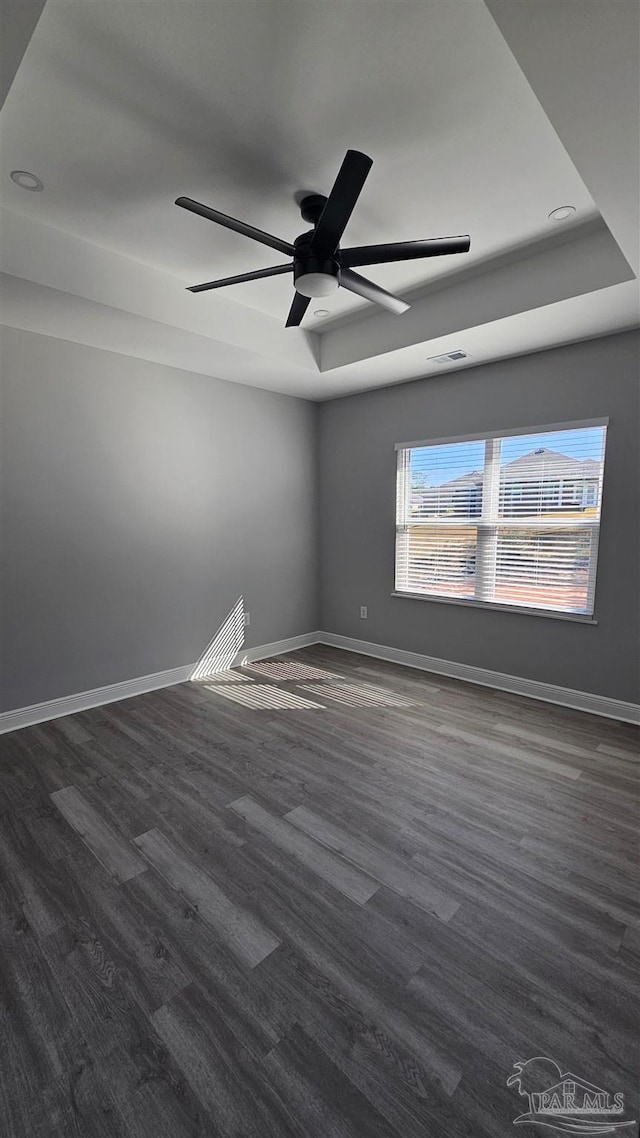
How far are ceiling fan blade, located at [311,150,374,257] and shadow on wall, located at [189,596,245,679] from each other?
10.1ft

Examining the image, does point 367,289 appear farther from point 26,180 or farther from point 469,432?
point 469,432

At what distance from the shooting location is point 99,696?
3.58 meters

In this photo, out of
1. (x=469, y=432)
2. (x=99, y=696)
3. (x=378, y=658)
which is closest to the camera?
(x=99, y=696)

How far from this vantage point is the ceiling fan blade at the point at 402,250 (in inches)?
81.4

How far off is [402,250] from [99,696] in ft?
11.5

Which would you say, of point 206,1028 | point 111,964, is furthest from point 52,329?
point 206,1028

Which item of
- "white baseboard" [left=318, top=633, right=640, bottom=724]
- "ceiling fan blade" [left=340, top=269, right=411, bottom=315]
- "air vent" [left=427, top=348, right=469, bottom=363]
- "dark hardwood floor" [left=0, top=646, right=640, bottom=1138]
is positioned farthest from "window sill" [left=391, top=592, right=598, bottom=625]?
"ceiling fan blade" [left=340, top=269, right=411, bottom=315]

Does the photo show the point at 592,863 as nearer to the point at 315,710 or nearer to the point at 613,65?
the point at 315,710

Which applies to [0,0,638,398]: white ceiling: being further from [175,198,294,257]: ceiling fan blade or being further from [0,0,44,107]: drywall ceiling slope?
[175,198,294,257]: ceiling fan blade

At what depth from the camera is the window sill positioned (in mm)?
3426

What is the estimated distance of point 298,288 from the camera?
2.29 m

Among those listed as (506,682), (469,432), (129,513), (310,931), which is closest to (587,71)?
(469,432)

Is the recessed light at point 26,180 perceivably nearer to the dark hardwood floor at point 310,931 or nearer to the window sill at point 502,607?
the dark hardwood floor at point 310,931

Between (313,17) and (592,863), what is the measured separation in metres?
3.26
